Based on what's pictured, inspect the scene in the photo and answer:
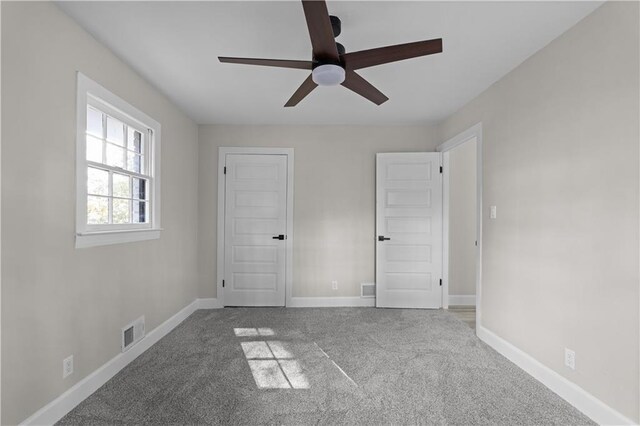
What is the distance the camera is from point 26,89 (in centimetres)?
171

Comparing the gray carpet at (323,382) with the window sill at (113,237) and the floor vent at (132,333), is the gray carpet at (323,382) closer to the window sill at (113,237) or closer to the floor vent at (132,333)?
the floor vent at (132,333)

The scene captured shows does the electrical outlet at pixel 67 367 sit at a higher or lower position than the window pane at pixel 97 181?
lower

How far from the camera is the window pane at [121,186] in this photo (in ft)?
8.54

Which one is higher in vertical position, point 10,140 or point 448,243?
point 10,140

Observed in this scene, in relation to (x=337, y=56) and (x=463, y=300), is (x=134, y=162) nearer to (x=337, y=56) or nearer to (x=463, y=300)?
(x=337, y=56)

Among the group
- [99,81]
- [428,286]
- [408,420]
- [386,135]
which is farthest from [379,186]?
[99,81]

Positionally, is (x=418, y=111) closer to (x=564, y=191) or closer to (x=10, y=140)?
(x=564, y=191)

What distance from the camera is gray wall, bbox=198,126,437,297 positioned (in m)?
4.33

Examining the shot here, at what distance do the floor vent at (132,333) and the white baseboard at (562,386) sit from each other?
317 centimetres

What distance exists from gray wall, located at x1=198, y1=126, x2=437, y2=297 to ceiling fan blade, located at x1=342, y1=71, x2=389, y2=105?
195 cm

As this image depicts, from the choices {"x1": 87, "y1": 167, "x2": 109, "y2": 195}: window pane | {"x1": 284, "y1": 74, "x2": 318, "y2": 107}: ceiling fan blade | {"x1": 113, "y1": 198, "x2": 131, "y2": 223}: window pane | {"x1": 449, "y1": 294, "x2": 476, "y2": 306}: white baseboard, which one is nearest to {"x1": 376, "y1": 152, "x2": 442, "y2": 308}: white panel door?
{"x1": 449, "y1": 294, "x2": 476, "y2": 306}: white baseboard

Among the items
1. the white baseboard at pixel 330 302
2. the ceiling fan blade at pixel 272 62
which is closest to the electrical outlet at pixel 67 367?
the ceiling fan blade at pixel 272 62

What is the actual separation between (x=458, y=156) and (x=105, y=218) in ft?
14.0

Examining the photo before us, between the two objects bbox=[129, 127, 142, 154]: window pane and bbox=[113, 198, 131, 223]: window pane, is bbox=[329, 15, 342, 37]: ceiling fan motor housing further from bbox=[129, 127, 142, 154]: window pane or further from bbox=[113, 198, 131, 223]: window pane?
bbox=[113, 198, 131, 223]: window pane
